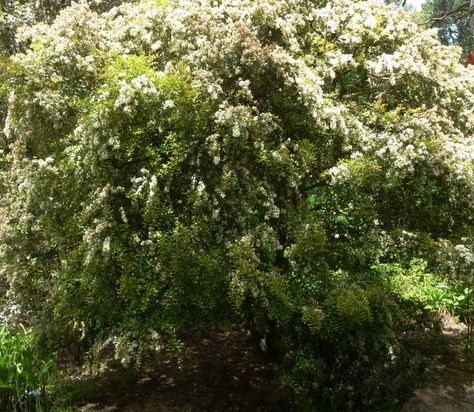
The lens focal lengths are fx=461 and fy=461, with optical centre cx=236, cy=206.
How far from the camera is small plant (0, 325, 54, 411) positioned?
505 cm

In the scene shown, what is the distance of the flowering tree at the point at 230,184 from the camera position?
4.65 m

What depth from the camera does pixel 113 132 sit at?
4668mm

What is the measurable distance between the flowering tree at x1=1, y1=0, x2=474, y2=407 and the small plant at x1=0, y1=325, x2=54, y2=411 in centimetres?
52

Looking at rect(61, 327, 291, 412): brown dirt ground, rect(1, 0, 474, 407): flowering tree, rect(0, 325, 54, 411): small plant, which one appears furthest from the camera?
rect(61, 327, 291, 412): brown dirt ground

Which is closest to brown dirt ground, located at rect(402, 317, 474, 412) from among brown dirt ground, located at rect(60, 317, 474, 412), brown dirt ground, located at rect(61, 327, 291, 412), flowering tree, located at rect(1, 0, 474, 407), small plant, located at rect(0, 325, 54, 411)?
brown dirt ground, located at rect(60, 317, 474, 412)

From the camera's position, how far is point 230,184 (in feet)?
15.5

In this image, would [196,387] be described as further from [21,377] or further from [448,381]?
[448,381]

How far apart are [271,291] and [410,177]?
6.97 ft

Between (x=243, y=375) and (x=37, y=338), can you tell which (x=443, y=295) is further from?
(x=37, y=338)

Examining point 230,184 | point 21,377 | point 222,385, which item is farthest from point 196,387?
point 230,184

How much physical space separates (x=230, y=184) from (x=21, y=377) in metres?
3.26

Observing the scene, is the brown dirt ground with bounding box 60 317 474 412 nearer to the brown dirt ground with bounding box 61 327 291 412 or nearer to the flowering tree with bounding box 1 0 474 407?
the brown dirt ground with bounding box 61 327 291 412

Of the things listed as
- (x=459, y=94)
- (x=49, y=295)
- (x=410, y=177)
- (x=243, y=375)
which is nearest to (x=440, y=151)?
(x=410, y=177)

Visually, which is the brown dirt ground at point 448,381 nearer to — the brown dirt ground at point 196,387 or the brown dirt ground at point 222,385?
the brown dirt ground at point 222,385
